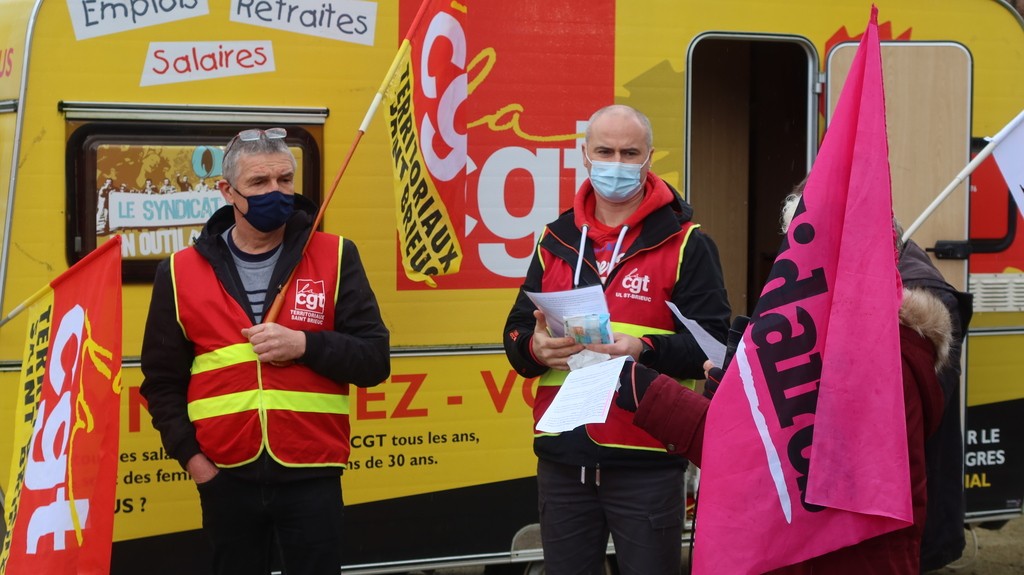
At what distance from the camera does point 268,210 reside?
11.6ft

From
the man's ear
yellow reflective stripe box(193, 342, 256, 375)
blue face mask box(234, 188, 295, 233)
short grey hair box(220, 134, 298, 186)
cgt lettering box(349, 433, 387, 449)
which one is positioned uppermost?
short grey hair box(220, 134, 298, 186)

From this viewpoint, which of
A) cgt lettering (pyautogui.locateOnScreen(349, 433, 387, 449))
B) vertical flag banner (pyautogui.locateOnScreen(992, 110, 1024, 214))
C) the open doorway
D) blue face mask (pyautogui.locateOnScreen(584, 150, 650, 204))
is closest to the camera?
blue face mask (pyautogui.locateOnScreen(584, 150, 650, 204))

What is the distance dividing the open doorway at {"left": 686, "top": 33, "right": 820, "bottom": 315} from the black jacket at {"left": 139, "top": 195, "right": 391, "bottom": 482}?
3581mm

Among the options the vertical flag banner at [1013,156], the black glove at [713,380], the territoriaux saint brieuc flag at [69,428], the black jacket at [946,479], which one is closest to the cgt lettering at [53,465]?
the territoriaux saint brieuc flag at [69,428]

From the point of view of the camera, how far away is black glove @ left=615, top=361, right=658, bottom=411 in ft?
9.46

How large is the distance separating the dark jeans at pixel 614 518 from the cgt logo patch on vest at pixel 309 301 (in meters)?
0.83

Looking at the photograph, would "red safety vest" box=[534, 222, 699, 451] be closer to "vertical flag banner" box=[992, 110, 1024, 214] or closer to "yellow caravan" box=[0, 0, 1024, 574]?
"yellow caravan" box=[0, 0, 1024, 574]

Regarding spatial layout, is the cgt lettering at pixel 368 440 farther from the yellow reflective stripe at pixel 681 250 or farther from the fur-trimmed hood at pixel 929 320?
the fur-trimmed hood at pixel 929 320

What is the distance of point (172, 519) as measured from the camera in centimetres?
439

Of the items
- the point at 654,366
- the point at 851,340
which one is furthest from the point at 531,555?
the point at 851,340

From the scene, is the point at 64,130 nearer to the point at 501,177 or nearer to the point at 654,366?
the point at 501,177

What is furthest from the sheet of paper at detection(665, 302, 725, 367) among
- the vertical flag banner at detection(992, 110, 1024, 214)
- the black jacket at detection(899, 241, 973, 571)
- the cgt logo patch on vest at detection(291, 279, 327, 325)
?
the vertical flag banner at detection(992, 110, 1024, 214)

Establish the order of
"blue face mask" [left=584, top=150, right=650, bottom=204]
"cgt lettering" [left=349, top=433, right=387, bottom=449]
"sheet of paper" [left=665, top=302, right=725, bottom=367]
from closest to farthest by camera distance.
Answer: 1. "sheet of paper" [left=665, top=302, right=725, bottom=367]
2. "blue face mask" [left=584, top=150, right=650, bottom=204]
3. "cgt lettering" [left=349, top=433, right=387, bottom=449]

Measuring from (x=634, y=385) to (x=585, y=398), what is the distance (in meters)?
0.16
